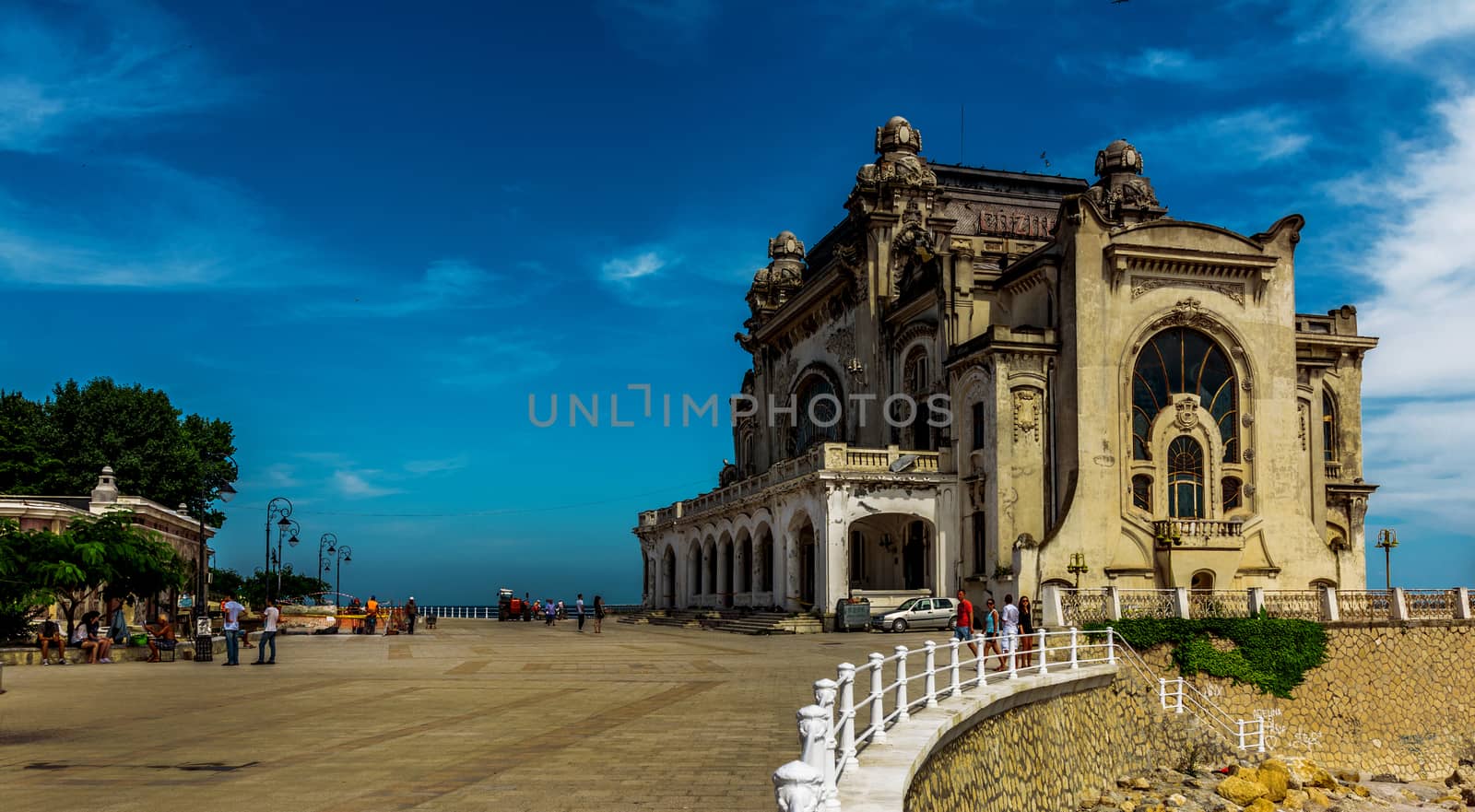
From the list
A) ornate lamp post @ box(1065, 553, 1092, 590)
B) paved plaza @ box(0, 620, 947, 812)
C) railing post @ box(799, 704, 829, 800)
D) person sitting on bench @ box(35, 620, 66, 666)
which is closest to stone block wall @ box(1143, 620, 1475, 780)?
ornate lamp post @ box(1065, 553, 1092, 590)

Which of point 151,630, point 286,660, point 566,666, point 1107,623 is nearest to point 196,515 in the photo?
point 151,630

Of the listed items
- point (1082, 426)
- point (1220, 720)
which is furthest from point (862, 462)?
point (1220, 720)

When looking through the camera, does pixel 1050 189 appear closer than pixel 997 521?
No

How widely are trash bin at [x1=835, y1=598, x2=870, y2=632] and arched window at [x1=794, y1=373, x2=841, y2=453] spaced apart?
51.7ft

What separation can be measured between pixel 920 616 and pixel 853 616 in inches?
111

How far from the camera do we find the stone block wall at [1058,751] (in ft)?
47.6

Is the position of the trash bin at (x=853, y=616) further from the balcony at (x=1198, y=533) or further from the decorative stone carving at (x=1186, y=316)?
the decorative stone carving at (x=1186, y=316)

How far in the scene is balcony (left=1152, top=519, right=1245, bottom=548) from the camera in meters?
43.2

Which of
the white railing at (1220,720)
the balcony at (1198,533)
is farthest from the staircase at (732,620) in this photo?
the white railing at (1220,720)

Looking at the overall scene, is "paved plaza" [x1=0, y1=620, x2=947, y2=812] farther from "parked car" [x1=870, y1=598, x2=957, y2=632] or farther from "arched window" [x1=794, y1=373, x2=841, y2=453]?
"arched window" [x1=794, y1=373, x2=841, y2=453]

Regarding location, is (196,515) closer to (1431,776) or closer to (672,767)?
(1431,776)

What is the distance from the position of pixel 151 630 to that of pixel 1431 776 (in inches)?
1329

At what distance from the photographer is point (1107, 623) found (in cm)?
3222

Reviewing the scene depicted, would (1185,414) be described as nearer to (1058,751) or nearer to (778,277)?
(1058,751)
